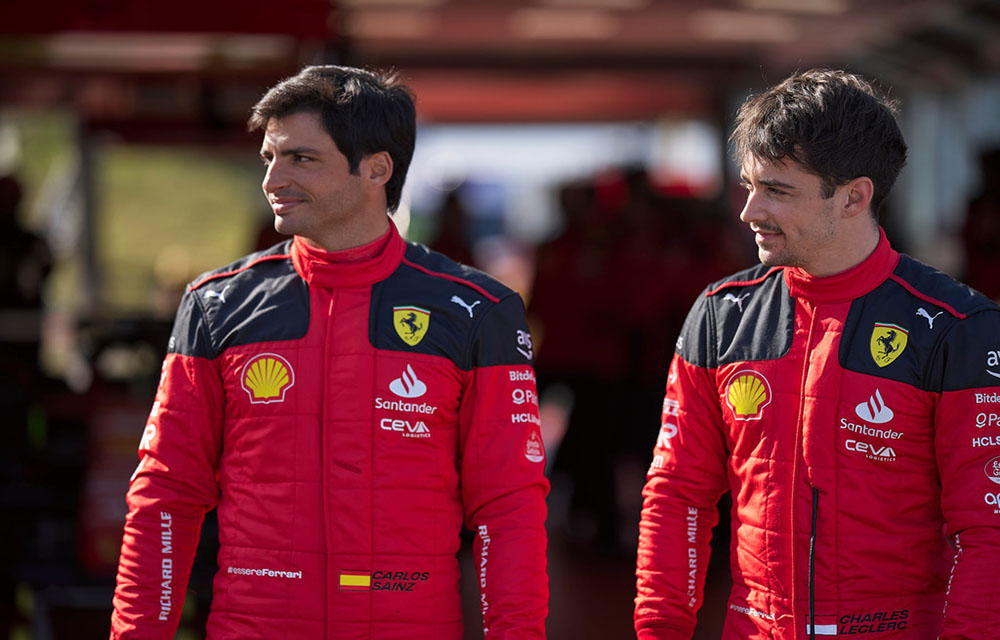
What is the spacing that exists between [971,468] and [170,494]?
4.45 feet

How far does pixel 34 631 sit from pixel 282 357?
2851 mm

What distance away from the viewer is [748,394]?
225 cm

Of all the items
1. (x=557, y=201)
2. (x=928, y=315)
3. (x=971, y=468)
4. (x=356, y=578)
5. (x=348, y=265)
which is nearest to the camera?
(x=971, y=468)

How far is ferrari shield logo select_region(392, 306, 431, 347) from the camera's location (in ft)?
7.66

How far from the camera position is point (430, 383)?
2.31 metres

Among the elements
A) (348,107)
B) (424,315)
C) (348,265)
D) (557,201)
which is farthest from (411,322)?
(557,201)

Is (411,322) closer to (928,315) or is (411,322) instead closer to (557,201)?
(928,315)

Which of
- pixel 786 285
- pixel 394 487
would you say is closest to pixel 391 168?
pixel 394 487

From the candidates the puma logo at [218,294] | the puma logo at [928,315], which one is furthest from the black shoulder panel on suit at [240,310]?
the puma logo at [928,315]

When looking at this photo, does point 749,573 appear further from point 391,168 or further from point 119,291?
point 119,291

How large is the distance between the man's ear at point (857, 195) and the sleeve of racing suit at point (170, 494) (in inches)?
45.8

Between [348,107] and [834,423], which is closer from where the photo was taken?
[834,423]

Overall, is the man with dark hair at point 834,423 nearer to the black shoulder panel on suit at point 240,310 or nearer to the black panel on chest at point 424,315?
the black panel on chest at point 424,315

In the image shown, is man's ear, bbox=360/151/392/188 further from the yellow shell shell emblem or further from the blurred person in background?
the blurred person in background
